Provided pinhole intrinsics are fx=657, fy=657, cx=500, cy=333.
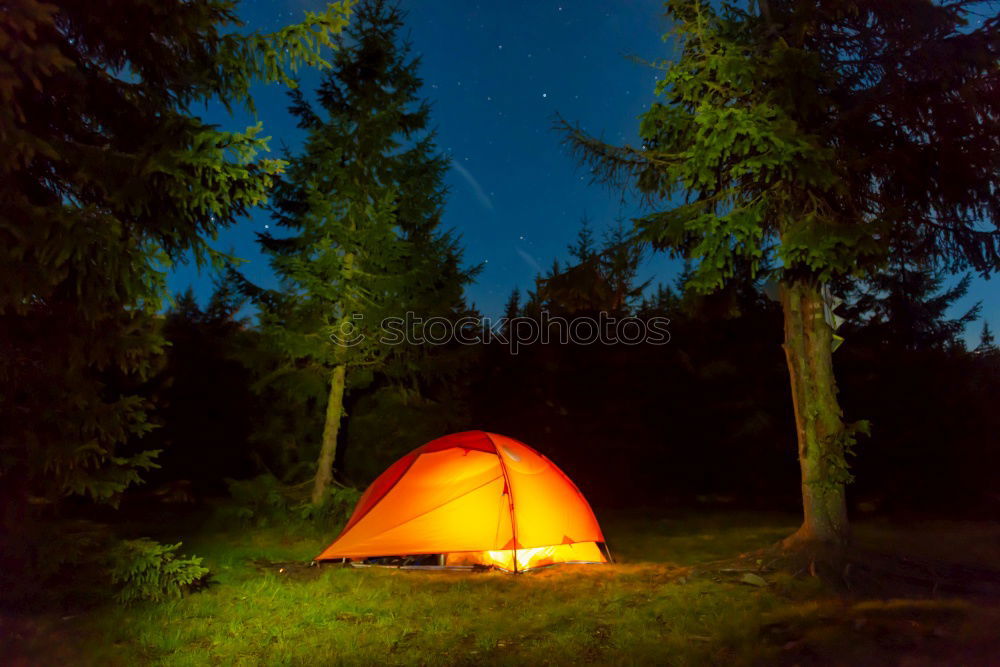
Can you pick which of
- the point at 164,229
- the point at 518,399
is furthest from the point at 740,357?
the point at 164,229

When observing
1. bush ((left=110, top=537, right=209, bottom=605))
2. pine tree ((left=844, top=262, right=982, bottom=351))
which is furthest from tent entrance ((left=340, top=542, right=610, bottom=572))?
Result: pine tree ((left=844, top=262, right=982, bottom=351))

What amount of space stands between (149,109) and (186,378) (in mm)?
12436

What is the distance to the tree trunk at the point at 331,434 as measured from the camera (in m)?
12.4

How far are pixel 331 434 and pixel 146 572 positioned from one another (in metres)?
6.54

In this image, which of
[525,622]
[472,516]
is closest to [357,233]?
[472,516]

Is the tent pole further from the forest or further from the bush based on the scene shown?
the bush

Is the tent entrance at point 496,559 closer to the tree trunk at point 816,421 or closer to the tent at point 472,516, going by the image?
the tent at point 472,516

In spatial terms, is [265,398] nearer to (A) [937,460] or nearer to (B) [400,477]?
(B) [400,477]

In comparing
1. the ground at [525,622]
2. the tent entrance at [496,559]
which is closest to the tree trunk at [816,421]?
the ground at [525,622]

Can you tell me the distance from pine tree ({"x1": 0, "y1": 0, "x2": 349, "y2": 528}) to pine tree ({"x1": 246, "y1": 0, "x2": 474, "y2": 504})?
6017 millimetres

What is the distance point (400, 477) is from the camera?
29.6ft

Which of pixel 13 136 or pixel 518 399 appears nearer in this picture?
pixel 13 136

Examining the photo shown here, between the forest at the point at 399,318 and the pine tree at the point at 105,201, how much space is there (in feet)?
0.09

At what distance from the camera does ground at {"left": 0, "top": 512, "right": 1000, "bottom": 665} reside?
4.79 metres
